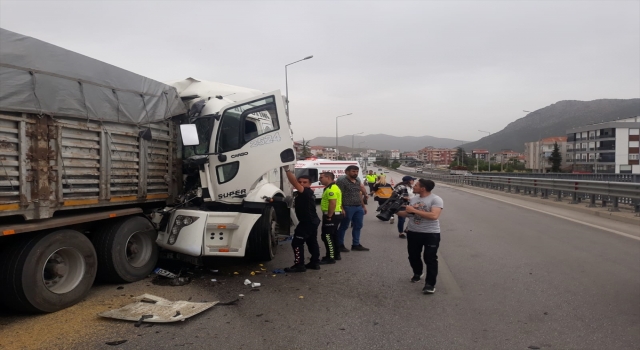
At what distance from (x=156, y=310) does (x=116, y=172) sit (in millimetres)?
1970

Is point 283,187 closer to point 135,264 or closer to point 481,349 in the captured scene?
point 135,264

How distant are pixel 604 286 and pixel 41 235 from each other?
22.6ft

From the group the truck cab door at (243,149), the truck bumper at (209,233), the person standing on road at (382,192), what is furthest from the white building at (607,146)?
the truck bumper at (209,233)

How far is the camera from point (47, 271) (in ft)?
17.2

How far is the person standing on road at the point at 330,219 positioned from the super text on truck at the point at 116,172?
0.86 meters

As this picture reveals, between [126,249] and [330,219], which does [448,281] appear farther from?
[126,249]

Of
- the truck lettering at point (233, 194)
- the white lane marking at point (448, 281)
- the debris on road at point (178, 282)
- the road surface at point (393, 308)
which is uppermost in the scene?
the truck lettering at point (233, 194)

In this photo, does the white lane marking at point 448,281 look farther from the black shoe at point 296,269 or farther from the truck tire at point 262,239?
the truck tire at point 262,239

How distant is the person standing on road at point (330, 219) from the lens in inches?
318

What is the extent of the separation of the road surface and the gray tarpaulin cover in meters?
2.21

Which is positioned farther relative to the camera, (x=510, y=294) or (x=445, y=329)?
(x=510, y=294)

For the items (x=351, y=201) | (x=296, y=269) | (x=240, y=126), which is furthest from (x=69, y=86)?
(x=351, y=201)

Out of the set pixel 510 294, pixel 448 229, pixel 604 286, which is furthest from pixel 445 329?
pixel 448 229

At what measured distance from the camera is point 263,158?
7254mm
